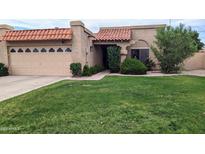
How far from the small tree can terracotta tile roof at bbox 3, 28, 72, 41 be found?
311 inches

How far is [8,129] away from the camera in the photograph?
15.9ft

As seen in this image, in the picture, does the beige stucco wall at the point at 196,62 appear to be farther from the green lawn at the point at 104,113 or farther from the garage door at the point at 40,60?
the green lawn at the point at 104,113

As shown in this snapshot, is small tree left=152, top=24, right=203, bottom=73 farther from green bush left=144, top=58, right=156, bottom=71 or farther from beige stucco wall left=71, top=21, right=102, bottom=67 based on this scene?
beige stucco wall left=71, top=21, right=102, bottom=67

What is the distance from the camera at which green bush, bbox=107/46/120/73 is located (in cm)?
1791

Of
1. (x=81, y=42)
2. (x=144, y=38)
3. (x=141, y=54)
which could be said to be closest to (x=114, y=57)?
(x=81, y=42)

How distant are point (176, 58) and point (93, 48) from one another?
7457mm

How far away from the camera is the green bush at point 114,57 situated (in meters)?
17.9

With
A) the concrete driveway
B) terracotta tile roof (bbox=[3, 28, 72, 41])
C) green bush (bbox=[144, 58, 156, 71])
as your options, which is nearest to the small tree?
green bush (bbox=[144, 58, 156, 71])

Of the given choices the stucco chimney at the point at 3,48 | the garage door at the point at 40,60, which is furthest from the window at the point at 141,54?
the stucco chimney at the point at 3,48

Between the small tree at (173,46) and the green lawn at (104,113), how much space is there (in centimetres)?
910
